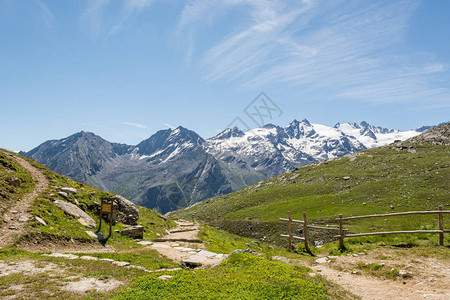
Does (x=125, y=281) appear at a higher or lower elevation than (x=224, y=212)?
higher

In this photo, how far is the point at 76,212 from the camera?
25.2 m

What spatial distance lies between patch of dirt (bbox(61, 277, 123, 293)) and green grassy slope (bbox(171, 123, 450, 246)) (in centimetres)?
4947

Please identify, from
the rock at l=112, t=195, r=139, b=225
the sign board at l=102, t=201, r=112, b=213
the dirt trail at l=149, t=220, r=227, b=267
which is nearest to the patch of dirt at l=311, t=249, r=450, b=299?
the dirt trail at l=149, t=220, r=227, b=267

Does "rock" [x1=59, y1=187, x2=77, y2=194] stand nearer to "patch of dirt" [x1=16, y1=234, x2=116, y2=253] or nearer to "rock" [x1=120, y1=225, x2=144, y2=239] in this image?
"rock" [x1=120, y1=225, x2=144, y2=239]

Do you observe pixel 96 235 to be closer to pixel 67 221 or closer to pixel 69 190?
pixel 67 221

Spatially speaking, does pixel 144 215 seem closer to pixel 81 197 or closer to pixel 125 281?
pixel 81 197

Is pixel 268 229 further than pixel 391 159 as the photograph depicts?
No

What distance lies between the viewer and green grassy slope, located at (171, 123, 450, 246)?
64.5 metres

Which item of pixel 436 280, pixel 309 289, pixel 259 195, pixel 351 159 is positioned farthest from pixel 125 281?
pixel 351 159

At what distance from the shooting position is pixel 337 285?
1391 cm

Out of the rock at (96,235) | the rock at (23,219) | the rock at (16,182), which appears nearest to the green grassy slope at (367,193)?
the rock at (96,235)

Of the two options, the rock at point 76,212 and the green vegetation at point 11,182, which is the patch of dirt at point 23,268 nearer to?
the green vegetation at point 11,182

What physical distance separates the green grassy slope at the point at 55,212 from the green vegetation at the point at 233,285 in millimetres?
12100

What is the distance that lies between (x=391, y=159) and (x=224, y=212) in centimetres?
7984
